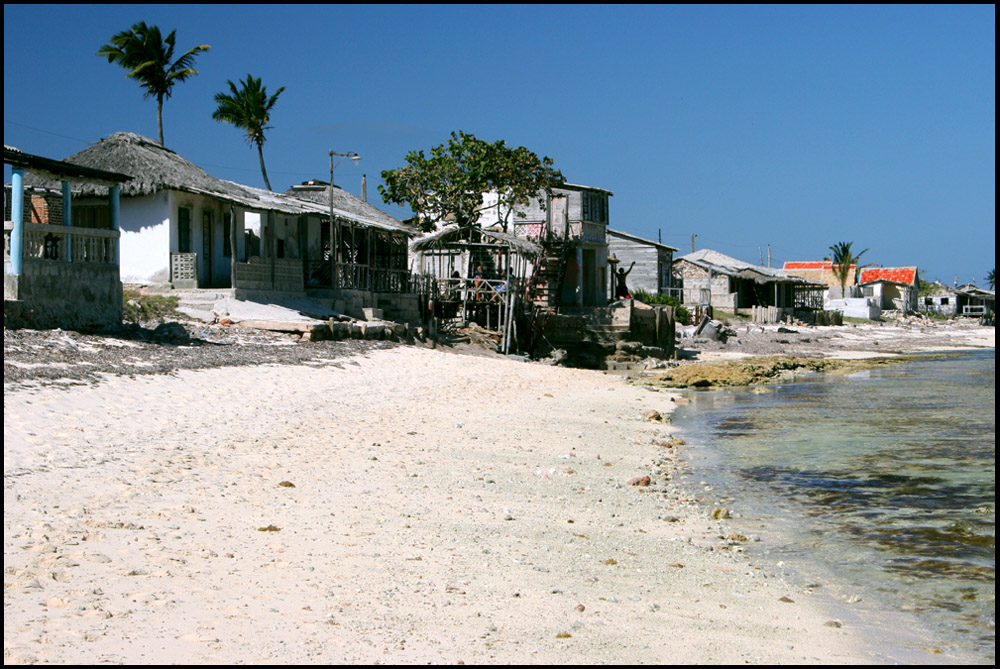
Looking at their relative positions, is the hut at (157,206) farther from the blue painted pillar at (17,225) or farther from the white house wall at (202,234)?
the blue painted pillar at (17,225)

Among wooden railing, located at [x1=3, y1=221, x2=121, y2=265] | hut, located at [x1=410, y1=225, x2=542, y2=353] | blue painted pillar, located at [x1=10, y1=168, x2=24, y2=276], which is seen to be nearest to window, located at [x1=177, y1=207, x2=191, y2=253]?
wooden railing, located at [x1=3, y1=221, x2=121, y2=265]

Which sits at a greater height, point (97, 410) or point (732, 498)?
point (97, 410)

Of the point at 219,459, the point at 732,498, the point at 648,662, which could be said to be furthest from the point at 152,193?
the point at 648,662

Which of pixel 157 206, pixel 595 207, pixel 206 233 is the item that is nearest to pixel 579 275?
pixel 595 207

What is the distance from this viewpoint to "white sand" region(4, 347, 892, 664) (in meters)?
5.06

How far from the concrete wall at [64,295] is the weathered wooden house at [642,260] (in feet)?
115

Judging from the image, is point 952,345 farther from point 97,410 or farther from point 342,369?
point 97,410

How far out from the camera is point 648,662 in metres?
4.97

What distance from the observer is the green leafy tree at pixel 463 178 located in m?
30.4

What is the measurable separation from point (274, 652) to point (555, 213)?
33922mm

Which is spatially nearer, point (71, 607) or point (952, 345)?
point (71, 607)

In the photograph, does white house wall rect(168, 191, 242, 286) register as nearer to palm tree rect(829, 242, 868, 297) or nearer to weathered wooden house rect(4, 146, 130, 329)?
weathered wooden house rect(4, 146, 130, 329)

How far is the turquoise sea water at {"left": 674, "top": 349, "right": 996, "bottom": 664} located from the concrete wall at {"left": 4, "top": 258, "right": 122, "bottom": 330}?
11.1 meters

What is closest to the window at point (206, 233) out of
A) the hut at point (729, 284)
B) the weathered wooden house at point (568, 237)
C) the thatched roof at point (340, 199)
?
the thatched roof at point (340, 199)
